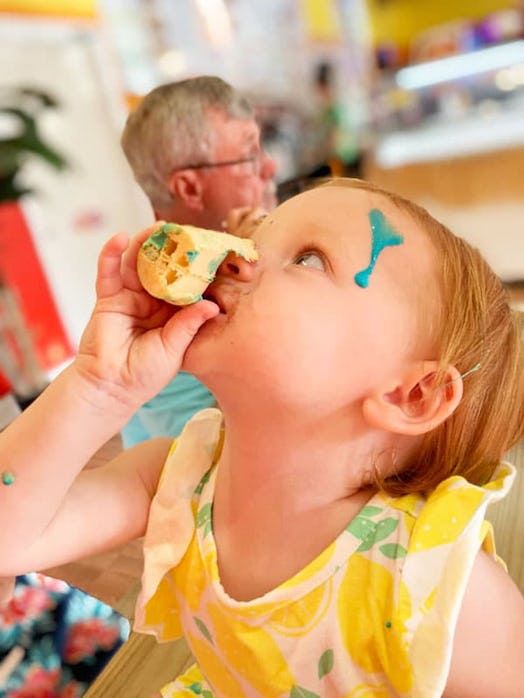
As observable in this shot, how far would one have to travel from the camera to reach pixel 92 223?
7.37 feet

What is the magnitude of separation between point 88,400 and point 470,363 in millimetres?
385

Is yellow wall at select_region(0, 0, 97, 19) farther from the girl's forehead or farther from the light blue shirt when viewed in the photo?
the girl's forehead

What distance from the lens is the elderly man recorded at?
3.51 ft

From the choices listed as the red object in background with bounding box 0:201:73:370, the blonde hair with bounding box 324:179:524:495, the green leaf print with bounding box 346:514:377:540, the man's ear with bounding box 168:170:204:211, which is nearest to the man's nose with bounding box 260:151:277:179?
the man's ear with bounding box 168:170:204:211

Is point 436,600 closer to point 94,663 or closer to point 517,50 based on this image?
point 94,663

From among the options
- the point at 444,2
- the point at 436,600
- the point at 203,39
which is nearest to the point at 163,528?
the point at 436,600

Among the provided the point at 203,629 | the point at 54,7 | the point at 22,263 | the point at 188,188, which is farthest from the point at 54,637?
the point at 54,7

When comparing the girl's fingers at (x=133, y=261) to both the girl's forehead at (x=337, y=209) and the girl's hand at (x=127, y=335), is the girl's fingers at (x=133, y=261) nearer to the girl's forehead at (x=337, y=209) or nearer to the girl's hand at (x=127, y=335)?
the girl's hand at (x=127, y=335)

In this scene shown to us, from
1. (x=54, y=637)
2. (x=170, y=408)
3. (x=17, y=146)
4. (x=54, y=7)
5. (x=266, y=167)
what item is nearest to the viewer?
(x=54, y=637)

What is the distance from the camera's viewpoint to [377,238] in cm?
57

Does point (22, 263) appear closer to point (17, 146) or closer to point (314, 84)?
point (17, 146)

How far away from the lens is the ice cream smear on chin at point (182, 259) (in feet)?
1.74

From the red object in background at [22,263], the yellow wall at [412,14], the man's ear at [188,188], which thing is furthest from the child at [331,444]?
the yellow wall at [412,14]

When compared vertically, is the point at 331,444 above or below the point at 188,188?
below
